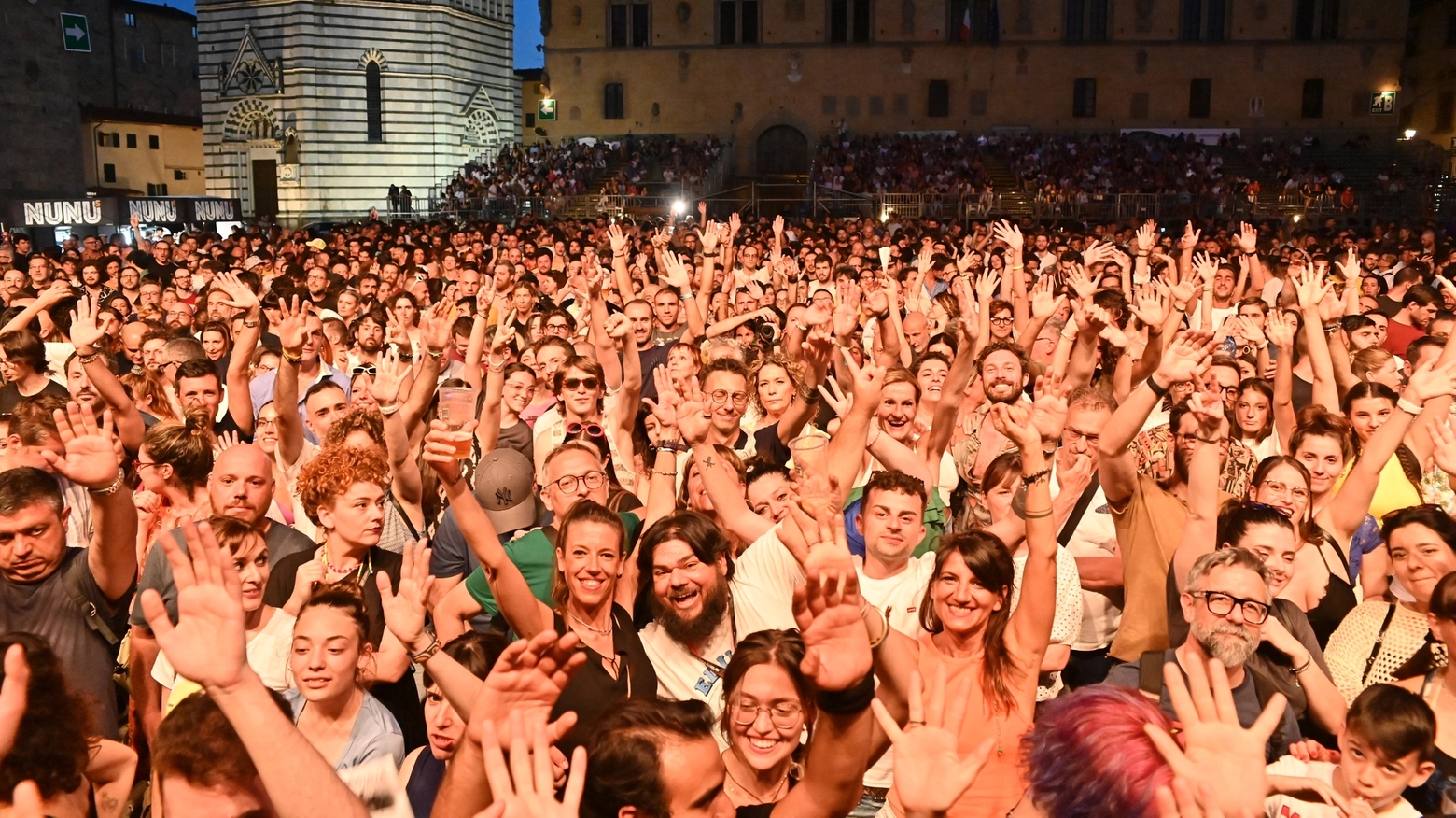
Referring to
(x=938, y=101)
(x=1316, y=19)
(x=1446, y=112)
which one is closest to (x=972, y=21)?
(x=938, y=101)

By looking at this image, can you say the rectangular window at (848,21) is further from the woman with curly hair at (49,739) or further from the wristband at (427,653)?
the woman with curly hair at (49,739)

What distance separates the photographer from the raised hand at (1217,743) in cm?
240

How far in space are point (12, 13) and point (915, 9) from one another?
31834 mm

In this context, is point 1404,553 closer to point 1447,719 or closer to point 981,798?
point 1447,719

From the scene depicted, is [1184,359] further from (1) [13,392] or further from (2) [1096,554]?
(1) [13,392]

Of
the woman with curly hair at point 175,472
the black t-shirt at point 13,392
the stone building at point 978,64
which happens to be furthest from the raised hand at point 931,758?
the stone building at point 978,64

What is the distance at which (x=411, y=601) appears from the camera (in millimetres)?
3617

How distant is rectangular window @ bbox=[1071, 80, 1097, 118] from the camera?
144 ft

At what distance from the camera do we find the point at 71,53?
4797 centimetres

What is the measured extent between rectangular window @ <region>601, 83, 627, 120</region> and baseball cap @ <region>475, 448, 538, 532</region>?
4154cm

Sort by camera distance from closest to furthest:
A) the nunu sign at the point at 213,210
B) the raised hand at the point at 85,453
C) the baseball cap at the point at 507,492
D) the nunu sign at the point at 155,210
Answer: the raised hand at the point at 85,453 → the baseball cap at the point at 507,492 → the nunu sign at the point at 155,210 → the nunu sign at the point at 213,210

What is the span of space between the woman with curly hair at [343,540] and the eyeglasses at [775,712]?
4.92ft

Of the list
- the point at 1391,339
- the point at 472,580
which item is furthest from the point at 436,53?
the point at 472,580

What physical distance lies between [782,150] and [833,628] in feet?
142
